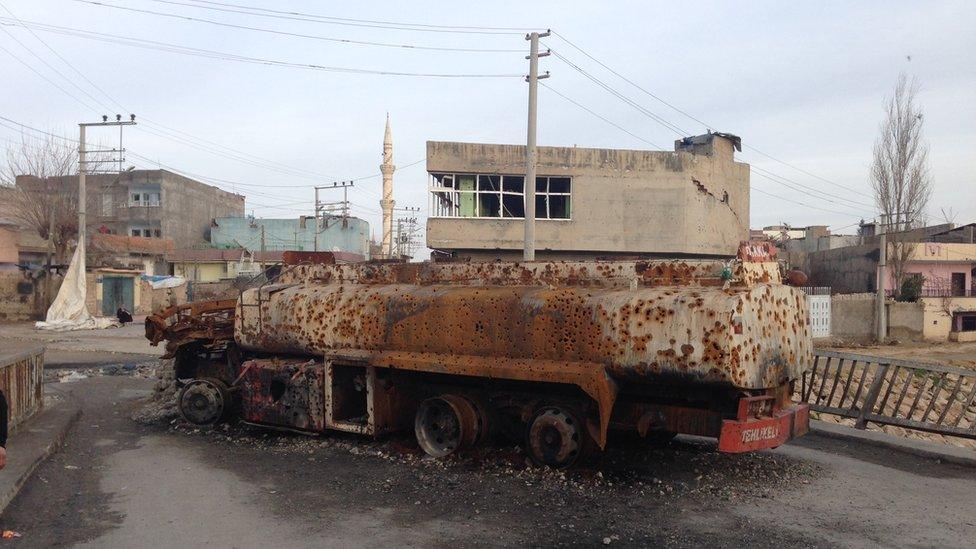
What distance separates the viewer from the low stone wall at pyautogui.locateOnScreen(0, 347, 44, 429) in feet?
28.5

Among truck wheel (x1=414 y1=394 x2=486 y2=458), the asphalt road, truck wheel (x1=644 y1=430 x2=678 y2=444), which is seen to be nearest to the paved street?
the asphalt road

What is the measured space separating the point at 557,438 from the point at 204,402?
5.05m

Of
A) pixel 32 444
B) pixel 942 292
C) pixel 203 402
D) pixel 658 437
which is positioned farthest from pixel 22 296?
pixel 942 292

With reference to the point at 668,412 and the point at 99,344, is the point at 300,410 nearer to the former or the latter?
the point at 668,412

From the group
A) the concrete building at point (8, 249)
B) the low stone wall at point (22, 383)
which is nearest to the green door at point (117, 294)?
the concrete building at point (8, 249)

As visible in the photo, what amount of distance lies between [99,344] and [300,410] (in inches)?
683

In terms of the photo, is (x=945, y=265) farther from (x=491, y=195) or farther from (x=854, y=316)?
(x=491, y=195)

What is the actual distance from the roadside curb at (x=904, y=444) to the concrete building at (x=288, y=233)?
175ft

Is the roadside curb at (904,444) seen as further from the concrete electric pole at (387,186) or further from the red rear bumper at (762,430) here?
the concrete electric pole at (387,186)

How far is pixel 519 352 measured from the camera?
24.5ft

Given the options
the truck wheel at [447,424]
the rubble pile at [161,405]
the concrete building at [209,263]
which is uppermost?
the concrete building at [209,263]

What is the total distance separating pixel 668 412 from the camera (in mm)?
6961

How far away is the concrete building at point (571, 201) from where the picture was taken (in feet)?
97.2

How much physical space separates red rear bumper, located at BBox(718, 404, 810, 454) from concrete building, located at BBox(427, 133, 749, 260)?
22737 mm
